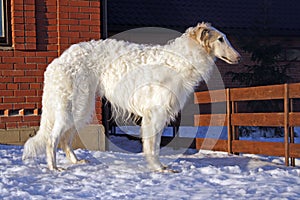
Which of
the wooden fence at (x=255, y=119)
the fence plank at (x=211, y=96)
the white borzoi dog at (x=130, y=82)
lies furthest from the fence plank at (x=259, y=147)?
the white borzoi dog at (x=130, y=82)

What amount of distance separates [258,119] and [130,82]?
2.42 meters

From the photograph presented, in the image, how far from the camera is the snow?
4.55 metres

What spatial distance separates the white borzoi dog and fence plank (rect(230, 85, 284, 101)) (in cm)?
127

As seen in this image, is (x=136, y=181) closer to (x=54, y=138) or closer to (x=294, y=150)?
(x=54, y=138)

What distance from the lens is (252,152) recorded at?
7684mm

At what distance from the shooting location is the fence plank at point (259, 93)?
23.2 feet

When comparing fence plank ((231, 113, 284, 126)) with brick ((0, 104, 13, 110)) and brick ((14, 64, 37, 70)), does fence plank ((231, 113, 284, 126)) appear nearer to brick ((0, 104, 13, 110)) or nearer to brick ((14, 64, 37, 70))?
brick ((14, 64, 37, 70))

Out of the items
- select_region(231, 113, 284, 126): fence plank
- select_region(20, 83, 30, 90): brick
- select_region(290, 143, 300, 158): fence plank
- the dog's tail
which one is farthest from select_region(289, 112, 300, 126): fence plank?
select_region(20, 83, 30, 90): brick

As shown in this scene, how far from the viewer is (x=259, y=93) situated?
7469mm

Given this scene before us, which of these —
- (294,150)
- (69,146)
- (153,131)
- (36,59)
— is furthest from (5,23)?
(294,150)

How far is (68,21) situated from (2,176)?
3.50 m

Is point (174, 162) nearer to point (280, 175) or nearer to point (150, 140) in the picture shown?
point (150, 140)

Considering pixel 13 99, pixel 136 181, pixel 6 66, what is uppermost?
pixel 6 66

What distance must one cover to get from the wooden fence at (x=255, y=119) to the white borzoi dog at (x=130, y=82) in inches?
51.3
